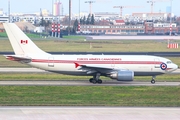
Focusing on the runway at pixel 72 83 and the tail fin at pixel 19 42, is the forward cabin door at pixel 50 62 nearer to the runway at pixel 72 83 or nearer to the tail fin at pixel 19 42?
the tail fin at pixel 19 42

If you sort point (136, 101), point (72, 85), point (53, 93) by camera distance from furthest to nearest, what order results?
point (72, 85), point (53, 93), point (136, 101)

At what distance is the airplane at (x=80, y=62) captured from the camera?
53562 millimetres

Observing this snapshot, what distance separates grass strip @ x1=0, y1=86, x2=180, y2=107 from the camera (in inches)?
1624

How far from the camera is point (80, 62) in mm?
54062

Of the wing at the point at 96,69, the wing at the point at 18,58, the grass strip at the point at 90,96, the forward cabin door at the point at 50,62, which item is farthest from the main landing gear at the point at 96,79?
the wing at the point at 18,58

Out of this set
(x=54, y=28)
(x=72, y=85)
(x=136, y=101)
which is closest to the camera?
(x=136, y=101)

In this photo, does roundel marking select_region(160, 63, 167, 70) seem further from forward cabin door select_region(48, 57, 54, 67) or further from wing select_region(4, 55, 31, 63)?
wing select_region(4, 55, 31, 63)
